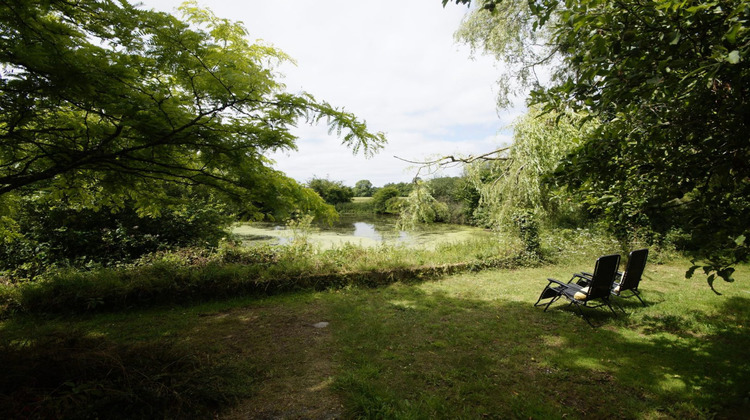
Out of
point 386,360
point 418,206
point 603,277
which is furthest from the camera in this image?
point 418,206

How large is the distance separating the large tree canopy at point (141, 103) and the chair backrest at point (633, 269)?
4.86 meters

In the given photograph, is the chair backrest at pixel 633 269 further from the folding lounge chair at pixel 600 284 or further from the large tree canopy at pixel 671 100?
the large tree canopy at pixel 671 100

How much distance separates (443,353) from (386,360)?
0.75 meters

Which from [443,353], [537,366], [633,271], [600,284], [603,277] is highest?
[633,271]

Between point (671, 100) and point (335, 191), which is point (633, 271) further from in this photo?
point (335, 191)

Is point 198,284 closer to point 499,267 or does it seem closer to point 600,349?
point 600,349

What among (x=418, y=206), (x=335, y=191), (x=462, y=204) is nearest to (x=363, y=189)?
→ (x=335, y=191)

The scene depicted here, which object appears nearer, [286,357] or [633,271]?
[286,357]

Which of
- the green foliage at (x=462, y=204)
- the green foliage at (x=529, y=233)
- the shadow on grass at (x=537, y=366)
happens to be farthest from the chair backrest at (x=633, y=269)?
the green foliage at (x=462, y=204)

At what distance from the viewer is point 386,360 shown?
3.75 metres

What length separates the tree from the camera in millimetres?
50219

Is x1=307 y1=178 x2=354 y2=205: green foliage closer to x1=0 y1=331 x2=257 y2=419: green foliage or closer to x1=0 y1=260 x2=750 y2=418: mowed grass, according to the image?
x1=0 y1=260 x2=750 y2=418: mowed grass

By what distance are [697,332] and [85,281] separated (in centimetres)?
979

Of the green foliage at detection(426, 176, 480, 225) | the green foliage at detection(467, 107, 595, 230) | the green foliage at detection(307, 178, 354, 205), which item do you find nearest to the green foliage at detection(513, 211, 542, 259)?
the green foliage at detection(467, 107, 595, 230)
